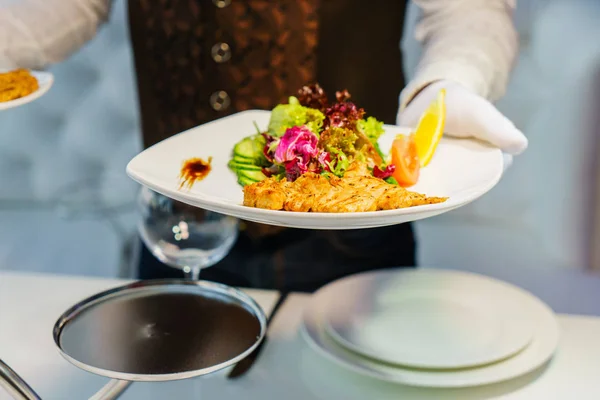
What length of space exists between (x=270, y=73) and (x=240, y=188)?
0.64 m

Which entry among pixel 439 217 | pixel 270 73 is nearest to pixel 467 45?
pixel 270 73

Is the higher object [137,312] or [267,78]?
[267,78]

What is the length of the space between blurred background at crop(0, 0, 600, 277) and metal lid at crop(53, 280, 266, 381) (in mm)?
1667

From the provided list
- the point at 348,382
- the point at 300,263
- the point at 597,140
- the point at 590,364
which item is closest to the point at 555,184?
the point at 597,140

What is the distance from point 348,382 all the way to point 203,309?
25 cm

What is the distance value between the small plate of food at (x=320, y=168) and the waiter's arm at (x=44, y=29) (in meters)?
0.47

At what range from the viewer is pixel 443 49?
139 cm

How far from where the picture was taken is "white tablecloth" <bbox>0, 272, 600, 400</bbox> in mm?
1006

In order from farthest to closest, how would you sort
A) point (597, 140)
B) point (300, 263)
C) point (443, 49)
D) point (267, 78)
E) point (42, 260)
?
point (42, 260)
point (597, 140)
point (300, 263)
point (267, 78)
point (443, 49)

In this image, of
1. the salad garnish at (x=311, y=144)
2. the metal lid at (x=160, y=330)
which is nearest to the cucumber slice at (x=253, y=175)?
the salad garnish at (x=311, y=144)

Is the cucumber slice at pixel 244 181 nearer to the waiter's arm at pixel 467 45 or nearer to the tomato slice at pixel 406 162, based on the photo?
the tomato slice at pixel 406 162

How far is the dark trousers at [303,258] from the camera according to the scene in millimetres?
1721

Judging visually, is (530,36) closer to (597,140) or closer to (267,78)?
(597,140)

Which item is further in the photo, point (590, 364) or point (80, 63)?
point (80, 63)
